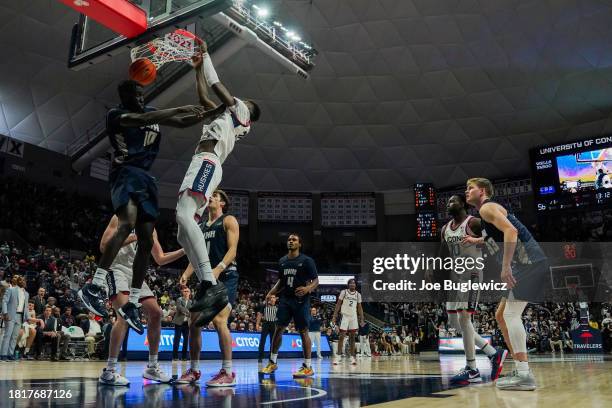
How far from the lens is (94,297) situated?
3.91 m

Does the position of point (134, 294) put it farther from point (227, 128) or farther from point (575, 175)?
point (575, 175)

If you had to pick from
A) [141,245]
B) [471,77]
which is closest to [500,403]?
[141,245]

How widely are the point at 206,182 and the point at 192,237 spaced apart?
495 mm

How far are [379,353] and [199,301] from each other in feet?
69.8

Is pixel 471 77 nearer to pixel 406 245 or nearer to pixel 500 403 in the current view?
pixel 406 245

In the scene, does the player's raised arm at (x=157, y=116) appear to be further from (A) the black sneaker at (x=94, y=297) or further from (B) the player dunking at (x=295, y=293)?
(B) the player dunking at (x=295, y=293)

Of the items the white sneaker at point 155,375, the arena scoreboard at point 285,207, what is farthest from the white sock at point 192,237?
the arena scoreboard at point 285,207

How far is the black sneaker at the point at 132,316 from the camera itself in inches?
165

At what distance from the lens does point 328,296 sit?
121ft

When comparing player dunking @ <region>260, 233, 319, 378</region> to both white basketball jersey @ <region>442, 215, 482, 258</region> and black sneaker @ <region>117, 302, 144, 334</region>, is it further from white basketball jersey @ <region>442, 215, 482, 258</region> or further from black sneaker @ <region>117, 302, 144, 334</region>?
black sneaker @ <region>117, 302, 144, 334</region>

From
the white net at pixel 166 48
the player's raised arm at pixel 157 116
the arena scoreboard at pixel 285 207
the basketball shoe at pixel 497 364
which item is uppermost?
the arena scoreboard at pixel 285 207

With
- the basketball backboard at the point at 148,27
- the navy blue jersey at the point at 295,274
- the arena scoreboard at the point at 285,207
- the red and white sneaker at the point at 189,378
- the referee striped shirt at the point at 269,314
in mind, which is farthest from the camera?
the arena scoreboard at the point at 285,207

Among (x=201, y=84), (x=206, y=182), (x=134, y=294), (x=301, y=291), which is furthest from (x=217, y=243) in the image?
(x=301, y=291)

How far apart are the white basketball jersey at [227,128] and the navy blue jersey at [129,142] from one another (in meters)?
0.50
